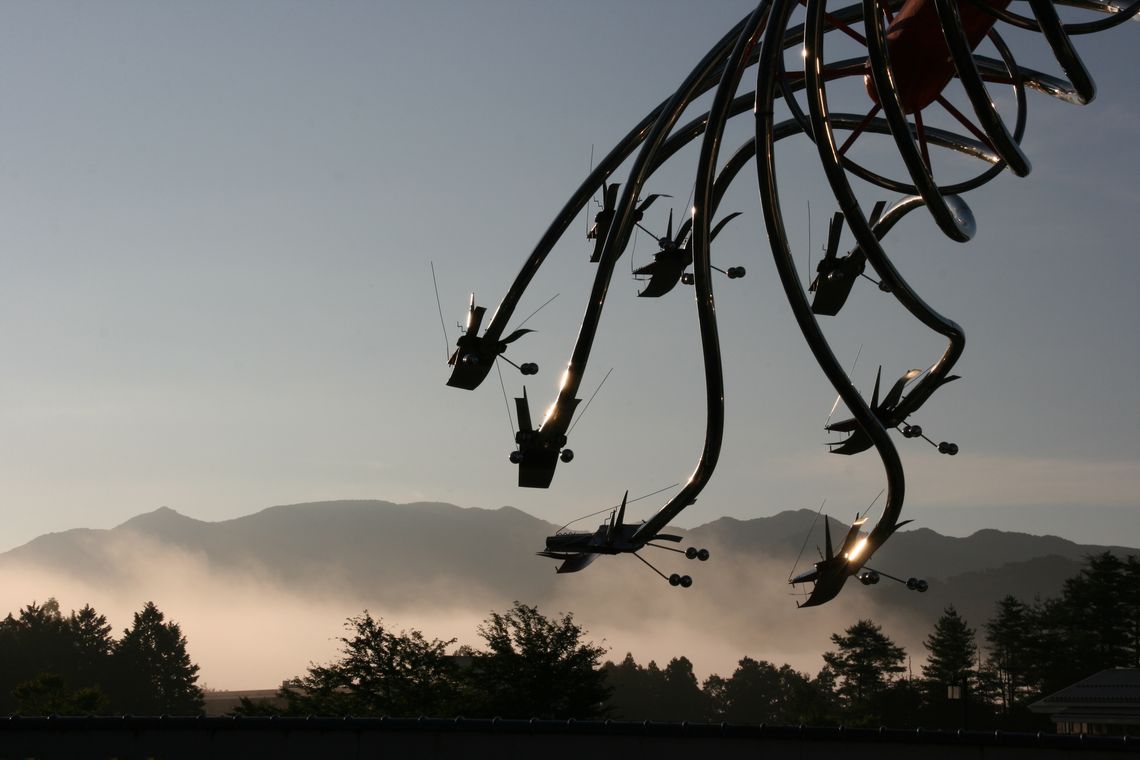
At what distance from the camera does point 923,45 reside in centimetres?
1803

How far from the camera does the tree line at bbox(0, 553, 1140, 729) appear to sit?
73.5m

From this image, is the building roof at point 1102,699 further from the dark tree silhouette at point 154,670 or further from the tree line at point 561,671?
the dark tree silhouette at point 154,670

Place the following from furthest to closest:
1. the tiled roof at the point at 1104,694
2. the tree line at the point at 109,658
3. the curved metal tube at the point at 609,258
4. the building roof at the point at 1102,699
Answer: the tree line at the point at 109,658 → the tiled roof at the point at 1104,694 → the building roof at the point at 1102,699 → the curved metal tube at the point at 609,258

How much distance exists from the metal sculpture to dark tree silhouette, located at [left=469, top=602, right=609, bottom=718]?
53.3 metres

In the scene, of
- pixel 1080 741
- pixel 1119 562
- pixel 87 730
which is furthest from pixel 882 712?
pixel 87 730

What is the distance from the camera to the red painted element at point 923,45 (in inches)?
706

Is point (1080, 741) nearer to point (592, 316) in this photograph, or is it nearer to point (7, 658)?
point (592, 316)

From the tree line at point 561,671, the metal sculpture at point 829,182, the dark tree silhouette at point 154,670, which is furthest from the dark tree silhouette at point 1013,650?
the metal sculpture at point 829,182

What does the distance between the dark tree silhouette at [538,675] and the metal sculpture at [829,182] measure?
53.3m

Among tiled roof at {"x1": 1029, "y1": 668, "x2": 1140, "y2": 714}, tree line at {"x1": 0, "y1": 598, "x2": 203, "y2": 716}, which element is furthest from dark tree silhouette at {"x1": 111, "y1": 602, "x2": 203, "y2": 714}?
tiled roof at {"x1": 1029, "y1": 668, "x2": 1140, "y2": 714}

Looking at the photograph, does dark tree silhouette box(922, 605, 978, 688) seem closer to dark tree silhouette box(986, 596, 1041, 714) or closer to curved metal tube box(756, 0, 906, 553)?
dark tree silhouette box(986, 596, 1041, 714)

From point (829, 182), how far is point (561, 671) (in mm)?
60303

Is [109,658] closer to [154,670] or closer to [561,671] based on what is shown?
[154,670]

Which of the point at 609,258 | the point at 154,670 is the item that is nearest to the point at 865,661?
the point at 154,670
